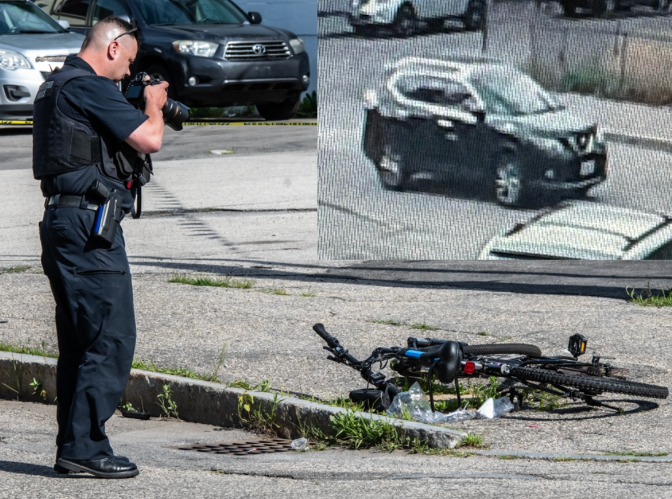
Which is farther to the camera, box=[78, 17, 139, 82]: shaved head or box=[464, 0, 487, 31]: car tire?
box=[464, 0, 487, 31]: car tire

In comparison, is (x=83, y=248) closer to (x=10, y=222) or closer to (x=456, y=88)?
(x=456, y=88)

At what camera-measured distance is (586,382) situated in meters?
5.12

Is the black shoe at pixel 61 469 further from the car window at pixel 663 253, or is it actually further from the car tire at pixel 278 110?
the car tire at pixel 278 110

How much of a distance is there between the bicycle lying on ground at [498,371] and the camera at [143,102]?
1321mm

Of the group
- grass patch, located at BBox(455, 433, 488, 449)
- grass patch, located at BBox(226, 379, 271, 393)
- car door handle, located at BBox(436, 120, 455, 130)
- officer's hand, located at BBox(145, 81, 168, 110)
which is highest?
officer's hand, located at BBox(145, 81, 168, 110)

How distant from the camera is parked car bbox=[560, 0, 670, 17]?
7.38 metres

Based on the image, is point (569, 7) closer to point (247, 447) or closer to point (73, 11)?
point (247, 447)

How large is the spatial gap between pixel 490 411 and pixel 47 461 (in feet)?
6.50

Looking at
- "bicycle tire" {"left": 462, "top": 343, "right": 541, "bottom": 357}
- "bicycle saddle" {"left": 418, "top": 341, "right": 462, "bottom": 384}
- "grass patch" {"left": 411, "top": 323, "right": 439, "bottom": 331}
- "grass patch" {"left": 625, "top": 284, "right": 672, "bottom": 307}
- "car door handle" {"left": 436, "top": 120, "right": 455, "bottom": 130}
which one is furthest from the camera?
"car door handle" {"left": 436, "top": 120, "right": 455, "bottom": 130}

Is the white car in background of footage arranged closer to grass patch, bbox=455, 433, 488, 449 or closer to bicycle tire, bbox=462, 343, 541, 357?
bicycle tire, bbox=462, 343, 541, 357

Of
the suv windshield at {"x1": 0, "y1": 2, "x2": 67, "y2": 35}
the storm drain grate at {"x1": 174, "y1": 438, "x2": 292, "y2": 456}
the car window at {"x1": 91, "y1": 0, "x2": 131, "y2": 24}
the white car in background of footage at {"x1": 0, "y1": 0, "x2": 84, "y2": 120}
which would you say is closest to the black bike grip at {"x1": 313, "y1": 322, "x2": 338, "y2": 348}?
the storm drain grate at {"x1": 174, "y1": 438, "x2": 292, "y2": 456}

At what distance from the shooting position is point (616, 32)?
7.48 m

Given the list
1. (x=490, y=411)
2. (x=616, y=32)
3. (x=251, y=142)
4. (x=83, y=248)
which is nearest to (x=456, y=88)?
(x=616, y=32)

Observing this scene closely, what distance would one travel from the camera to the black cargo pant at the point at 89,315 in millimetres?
4293
